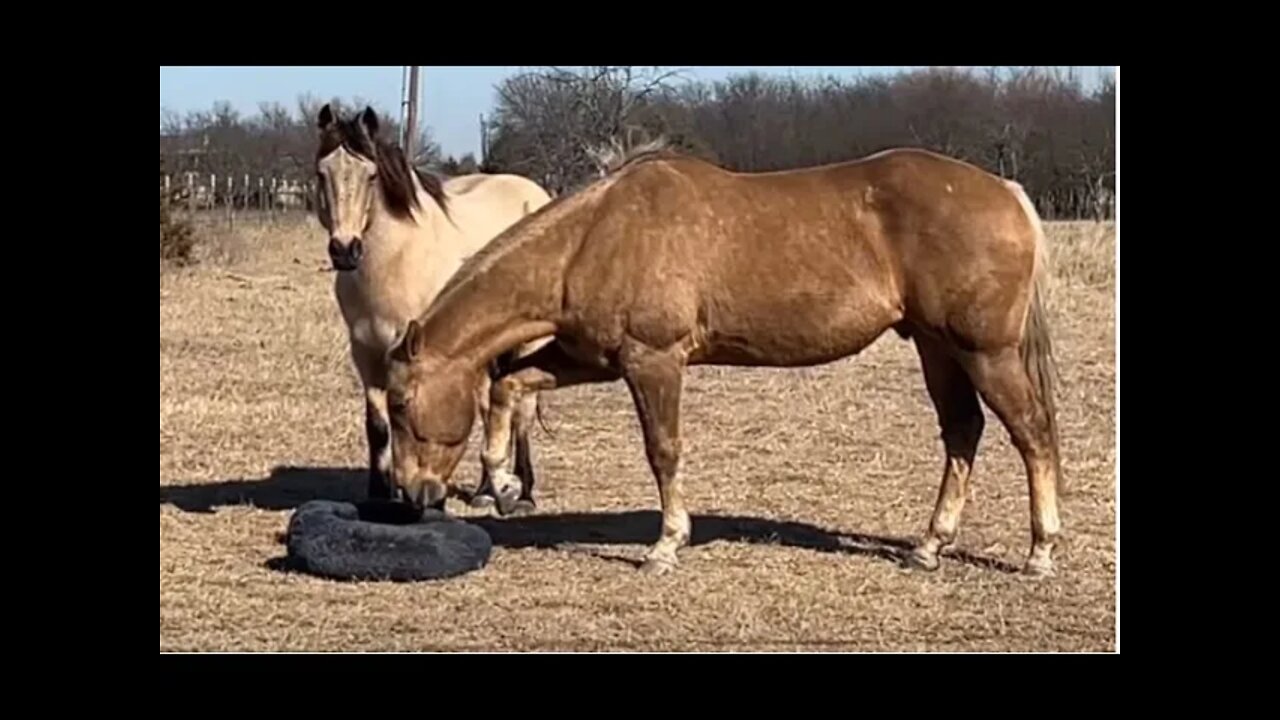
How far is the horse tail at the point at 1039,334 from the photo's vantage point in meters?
6.95

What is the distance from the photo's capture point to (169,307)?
1738 cm

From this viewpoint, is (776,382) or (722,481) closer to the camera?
(722,481)

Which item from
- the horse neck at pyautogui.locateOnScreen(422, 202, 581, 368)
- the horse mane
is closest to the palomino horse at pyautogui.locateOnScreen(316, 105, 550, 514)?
the horse neck at pyautogui.locateOnScreen(422, 202, 581, 368)

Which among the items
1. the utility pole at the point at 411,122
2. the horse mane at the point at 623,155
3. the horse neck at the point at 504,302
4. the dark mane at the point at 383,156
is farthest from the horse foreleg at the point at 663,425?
the utility pole at the point at 411,122

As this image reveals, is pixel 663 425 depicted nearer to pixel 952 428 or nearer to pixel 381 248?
pixel 952 428

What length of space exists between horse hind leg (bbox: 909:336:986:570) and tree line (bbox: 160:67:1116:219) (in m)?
1.90

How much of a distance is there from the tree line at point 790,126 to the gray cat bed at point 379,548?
10.7 ft

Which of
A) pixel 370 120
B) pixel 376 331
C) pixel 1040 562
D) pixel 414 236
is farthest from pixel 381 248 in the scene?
pixel 1040 562

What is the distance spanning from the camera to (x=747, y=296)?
7027 mm

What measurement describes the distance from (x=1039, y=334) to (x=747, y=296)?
1374 millimetres

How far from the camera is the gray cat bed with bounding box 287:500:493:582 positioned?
667 cm
